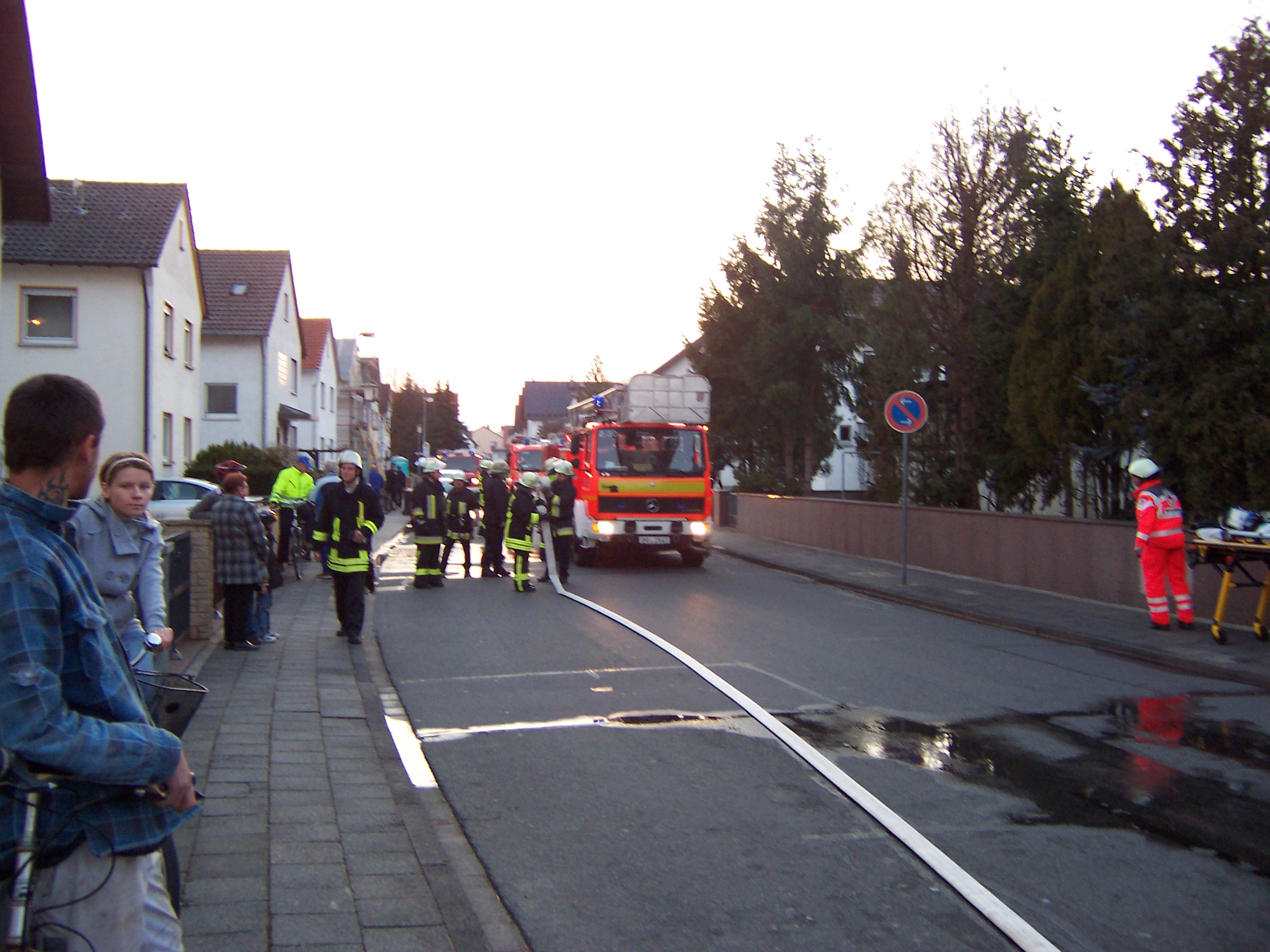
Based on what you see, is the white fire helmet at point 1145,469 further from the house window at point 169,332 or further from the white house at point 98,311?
the house window at point 169,332

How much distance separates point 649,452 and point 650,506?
3.16 ft

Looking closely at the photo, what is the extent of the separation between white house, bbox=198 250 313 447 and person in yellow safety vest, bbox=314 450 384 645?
28.1m

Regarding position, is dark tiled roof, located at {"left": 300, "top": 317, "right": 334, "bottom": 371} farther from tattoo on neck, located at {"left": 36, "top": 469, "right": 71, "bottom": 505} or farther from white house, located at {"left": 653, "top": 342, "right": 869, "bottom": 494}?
tattoo on neck, located at {"left": 36, "top": 469, "right": 71, "bottom": 505}

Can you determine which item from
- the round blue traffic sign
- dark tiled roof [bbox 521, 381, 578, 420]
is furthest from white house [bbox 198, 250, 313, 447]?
dark tiled roof [bbox 521, 381, 578, 420]

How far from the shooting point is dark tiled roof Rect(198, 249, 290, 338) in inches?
1502

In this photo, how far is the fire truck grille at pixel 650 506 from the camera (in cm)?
1873

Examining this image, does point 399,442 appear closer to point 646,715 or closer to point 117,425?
point 117,425

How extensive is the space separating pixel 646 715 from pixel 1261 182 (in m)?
10.7

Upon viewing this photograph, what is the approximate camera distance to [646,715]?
24.3 feet

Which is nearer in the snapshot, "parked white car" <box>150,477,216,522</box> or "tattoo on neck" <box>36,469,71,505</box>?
"tattoo on neck" <box>36,469,71,505</box>

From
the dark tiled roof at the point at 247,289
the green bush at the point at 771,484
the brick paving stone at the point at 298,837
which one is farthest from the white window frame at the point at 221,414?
the brick paving stone at the point at 298,837

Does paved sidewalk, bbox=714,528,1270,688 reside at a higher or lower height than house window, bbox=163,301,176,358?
lower

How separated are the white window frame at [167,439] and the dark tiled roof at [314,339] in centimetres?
1745

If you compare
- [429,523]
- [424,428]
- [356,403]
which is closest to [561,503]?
[429,523]
